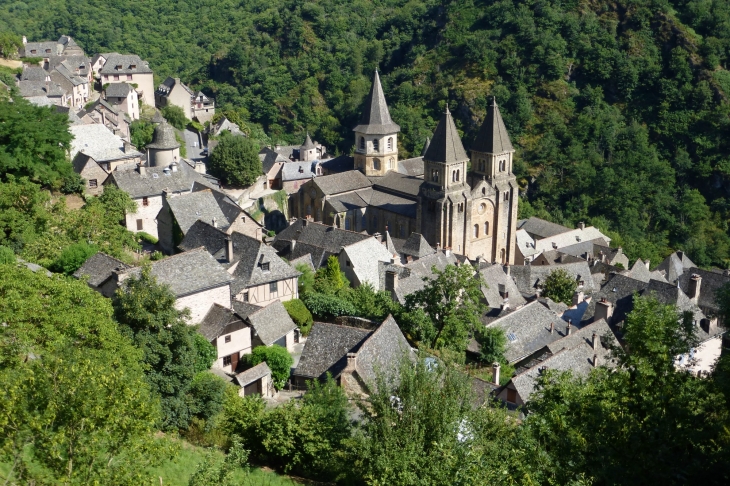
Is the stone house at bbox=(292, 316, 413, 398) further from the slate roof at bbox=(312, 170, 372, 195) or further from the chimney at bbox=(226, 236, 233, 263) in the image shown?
the slate roof at bbox=(312, 170, 372, 195)

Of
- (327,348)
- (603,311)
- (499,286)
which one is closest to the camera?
(327,348)

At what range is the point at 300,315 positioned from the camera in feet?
128

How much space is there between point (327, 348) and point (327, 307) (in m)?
7.77

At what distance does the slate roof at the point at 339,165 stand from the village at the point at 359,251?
0.62 ft

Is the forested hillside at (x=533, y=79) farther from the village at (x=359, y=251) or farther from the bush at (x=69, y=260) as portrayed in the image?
the bush at (x=69, y=260)

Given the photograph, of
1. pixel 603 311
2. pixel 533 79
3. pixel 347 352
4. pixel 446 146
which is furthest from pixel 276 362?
pixel 533 79

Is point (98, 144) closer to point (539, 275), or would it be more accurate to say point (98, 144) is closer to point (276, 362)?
point (276, 362)

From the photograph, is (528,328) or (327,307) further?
(528,328)

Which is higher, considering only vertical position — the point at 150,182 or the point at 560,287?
the point at 150,182

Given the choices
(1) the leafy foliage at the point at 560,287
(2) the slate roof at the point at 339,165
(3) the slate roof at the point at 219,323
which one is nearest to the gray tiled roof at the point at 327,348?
(3) the slate roof at the point at 219,323

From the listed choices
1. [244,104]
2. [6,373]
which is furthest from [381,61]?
[6,373]

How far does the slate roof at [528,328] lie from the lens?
A: 40125 millimetres

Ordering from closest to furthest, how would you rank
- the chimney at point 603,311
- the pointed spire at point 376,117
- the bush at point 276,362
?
the bush at point 276,362 < the chimney at point 603,311 < the pointed spire at point 376,117

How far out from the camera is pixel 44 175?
42688mm
